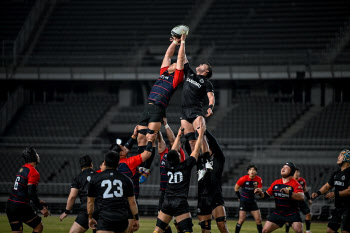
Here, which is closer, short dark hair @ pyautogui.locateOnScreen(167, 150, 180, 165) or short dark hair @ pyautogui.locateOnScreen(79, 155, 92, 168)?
short dark hair @ pyautogui.locateOnScreen(167, 150, 180, 165)

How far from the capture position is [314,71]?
33.0m

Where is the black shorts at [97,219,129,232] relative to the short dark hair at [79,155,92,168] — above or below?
below

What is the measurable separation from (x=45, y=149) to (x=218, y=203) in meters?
22.3

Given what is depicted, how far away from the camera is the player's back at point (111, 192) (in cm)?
973

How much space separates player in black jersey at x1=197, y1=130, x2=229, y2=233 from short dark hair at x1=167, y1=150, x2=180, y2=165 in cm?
→ 149

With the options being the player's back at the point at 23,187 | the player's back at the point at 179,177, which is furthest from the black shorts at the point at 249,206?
the player's back at the point at 23,187

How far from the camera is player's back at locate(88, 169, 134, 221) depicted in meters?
9.73

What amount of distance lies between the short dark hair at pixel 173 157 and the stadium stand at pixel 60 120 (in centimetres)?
2248

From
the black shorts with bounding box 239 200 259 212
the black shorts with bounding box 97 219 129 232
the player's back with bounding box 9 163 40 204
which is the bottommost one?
the black shorts with bounding box 239 200 259 212

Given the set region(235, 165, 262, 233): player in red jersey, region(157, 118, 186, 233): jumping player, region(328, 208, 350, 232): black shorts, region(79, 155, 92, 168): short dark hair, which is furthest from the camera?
region(235, 165, 262, 233): player in red jersey

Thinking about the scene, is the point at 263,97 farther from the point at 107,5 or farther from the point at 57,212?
the point at 57,212

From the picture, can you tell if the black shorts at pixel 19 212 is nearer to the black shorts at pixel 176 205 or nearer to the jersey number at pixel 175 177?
the black shorts at pixel 176 205

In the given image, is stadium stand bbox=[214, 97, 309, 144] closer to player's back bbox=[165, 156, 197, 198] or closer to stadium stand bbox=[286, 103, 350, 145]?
stadium stand bbox=[286, 103, 350, 145]

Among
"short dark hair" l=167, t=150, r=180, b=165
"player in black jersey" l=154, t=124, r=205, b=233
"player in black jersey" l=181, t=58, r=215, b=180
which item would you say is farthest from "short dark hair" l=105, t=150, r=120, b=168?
"player in black jersey" l=181, t=58, r=215, b=180
